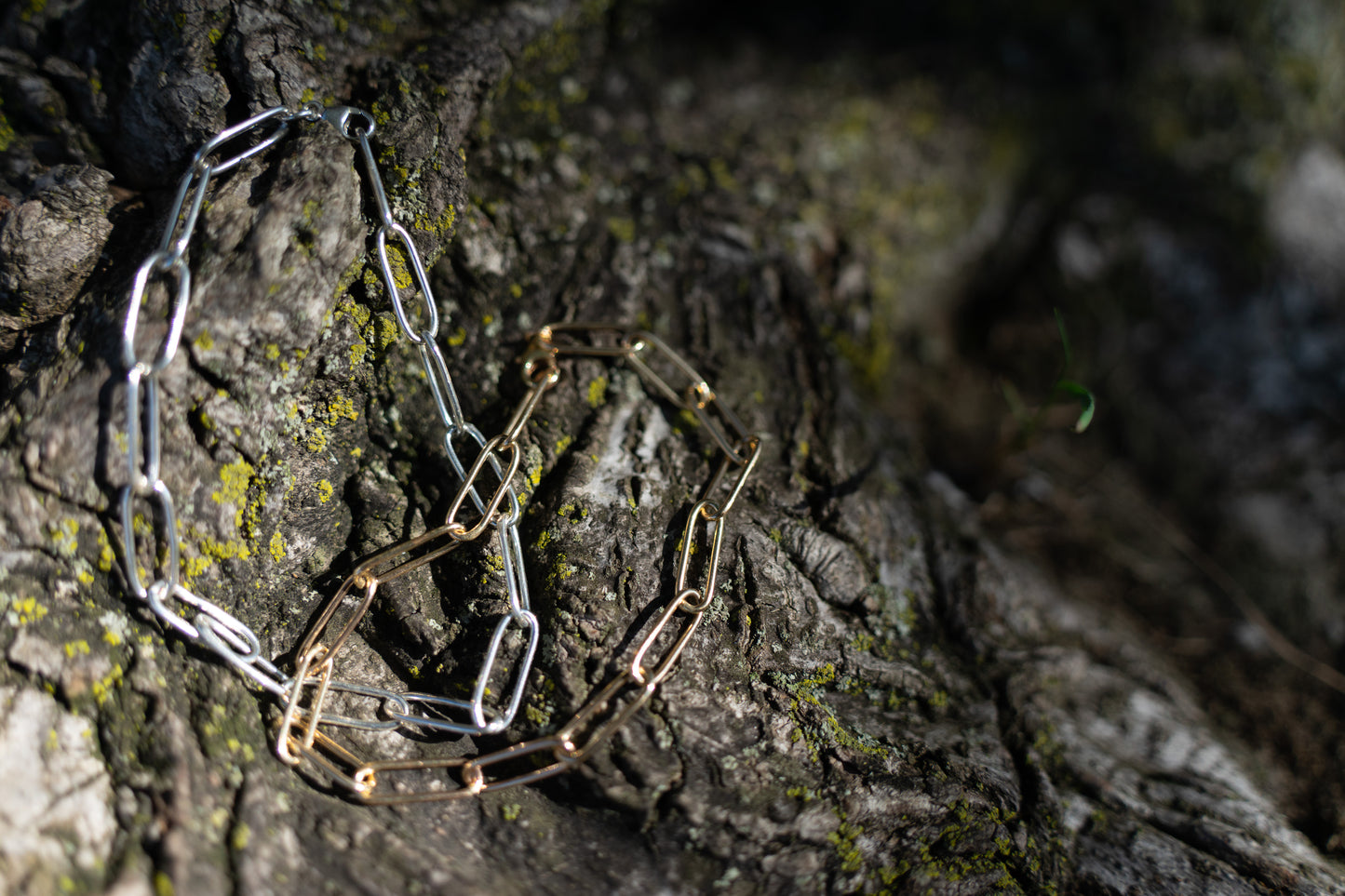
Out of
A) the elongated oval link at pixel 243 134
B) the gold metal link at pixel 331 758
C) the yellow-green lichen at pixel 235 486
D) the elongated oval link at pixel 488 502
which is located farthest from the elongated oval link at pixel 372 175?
the gold metal link at pixel 331 758

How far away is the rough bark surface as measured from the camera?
1.78 metres

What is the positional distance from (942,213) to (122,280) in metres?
3.09

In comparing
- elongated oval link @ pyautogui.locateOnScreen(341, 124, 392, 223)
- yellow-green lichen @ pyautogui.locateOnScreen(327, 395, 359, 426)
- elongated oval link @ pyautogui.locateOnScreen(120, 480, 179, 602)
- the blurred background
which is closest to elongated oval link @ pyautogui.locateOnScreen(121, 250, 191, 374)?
elongated oval link @ pyautogui.locateOnScreen(120, 480, 179, 602)

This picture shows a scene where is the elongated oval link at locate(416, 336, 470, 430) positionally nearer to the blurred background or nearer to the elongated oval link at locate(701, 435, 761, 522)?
the elongated oval link at locate(701, 435, 761, 522)

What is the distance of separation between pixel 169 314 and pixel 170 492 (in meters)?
0.44

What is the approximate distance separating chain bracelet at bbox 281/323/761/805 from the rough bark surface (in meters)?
0.06

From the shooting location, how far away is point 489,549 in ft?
7.03

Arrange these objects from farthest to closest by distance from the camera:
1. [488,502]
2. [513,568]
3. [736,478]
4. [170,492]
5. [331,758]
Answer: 1. [736,478]
2. [488,502]
3. [513,568]
4. [331,758]
5. [170,492]

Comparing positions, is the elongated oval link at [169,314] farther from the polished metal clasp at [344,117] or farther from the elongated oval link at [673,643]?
the elongated oval link at [673,643]

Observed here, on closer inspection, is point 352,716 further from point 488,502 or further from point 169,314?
point 169,314

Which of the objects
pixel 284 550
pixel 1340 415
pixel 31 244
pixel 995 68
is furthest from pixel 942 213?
pixel 31 244

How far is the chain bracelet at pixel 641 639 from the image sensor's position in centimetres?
190

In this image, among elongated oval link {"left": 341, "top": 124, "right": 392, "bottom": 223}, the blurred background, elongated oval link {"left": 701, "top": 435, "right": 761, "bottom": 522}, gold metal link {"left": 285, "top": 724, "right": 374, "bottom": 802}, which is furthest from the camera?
the blurred background

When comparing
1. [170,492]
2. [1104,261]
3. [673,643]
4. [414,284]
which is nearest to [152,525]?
[170,492]
